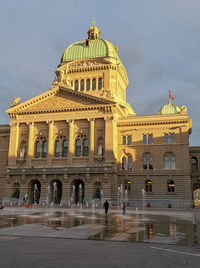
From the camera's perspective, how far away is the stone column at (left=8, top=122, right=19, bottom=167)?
55.9m

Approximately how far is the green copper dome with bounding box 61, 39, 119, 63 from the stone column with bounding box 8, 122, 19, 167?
924 inches

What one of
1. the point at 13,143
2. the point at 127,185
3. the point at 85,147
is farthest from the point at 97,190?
the point at 13,143

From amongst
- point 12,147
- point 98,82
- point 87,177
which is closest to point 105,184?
point 87,177

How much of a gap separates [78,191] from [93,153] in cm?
814

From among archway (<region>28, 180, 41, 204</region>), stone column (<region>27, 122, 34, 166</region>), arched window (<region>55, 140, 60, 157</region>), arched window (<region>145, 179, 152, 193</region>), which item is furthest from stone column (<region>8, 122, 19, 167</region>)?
arched window (<region>145, 179, 152, 193</region>)

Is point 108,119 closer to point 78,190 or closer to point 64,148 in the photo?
point 64,148

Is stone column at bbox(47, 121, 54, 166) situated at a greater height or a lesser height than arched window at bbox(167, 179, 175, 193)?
greater

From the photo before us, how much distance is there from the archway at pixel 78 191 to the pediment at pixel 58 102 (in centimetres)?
1413

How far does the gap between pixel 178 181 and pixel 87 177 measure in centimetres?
1607

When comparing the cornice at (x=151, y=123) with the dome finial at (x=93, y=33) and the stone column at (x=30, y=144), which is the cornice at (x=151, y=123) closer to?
the stone column at (x=30, y=144)

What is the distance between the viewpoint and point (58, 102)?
56000 mm

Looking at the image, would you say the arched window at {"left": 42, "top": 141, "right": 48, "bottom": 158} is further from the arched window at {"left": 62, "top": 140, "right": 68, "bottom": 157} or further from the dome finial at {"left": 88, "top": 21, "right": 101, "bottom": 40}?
the dome finial at {"left": 88, "top": 21, "right": 101, "bottom": 40}

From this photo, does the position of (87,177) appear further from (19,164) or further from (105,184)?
(19,164)

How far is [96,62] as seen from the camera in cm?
6838
